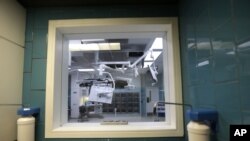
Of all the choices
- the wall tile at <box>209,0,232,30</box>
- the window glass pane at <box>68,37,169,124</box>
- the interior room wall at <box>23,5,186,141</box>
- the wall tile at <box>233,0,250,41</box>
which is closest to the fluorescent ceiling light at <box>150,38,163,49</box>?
the window glass pane at <box>68,37,169,124</box>

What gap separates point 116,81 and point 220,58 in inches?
45.1

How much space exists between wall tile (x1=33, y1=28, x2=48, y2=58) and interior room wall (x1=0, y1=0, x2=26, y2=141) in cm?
10

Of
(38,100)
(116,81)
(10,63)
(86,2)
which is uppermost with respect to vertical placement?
(86,2)

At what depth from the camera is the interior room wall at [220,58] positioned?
2.62 ft

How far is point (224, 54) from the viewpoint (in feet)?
3.05

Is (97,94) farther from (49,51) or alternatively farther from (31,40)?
(31,40)

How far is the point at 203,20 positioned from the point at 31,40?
4.28ft

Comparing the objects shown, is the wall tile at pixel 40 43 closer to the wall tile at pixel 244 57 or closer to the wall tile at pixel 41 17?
the wall tile at pixel 41 17

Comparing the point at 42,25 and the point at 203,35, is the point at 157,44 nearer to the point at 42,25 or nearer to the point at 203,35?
the point at 203,35

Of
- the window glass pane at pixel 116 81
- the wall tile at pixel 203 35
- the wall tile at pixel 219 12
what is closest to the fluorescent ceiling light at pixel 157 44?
the window glass pane at pixel 116 81

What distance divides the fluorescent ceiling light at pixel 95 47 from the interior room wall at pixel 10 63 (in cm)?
50

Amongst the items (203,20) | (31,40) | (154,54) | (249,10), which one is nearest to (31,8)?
(31,40)

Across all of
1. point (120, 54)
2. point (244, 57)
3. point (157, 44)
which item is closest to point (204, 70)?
point (244, 57)

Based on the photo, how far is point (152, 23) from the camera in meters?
1.68
